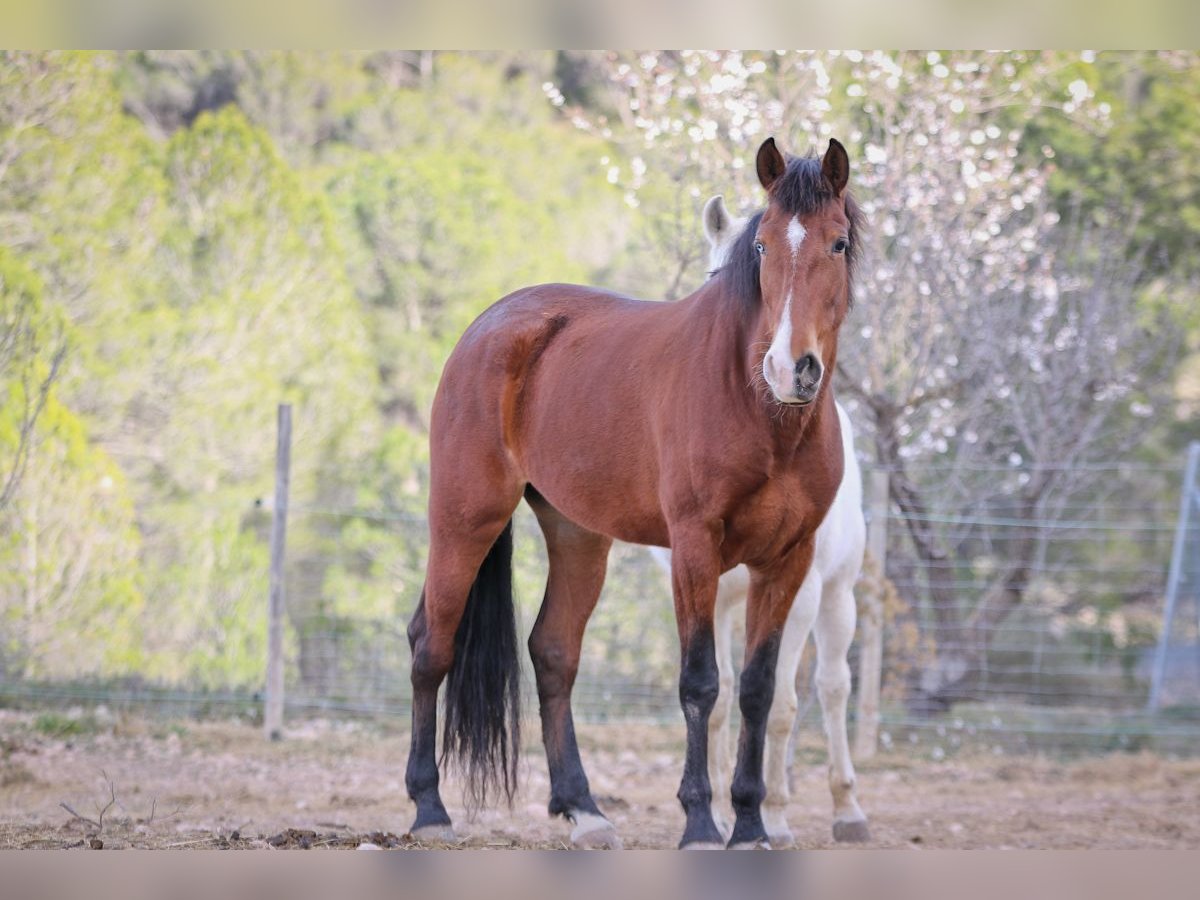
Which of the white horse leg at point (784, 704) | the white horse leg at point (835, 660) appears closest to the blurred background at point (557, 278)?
the white horse leg at point (835, 660)

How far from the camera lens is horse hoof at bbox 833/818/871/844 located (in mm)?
4867

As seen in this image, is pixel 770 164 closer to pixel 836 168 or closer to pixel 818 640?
pixel 836 168

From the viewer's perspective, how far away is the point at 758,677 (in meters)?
3.84

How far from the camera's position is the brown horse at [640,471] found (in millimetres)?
3539

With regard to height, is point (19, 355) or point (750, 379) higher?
point (19, 355)

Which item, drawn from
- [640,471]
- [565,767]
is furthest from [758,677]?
[565,767]

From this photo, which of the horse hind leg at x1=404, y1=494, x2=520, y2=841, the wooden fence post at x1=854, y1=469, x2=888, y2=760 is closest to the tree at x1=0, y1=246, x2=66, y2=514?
the horse hind leg at x1=404, y1=494, x2=520, y2=841

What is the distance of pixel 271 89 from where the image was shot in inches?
826

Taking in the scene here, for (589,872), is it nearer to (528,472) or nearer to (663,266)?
(528,472)

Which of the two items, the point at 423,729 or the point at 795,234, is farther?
the point at 423,729

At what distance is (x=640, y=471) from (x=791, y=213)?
946 millimetres

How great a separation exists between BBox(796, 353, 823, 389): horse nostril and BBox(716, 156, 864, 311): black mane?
1.42 feet

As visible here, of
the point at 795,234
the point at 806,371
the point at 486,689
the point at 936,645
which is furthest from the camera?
the point at 936,645
